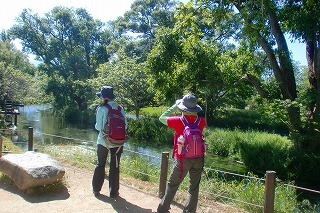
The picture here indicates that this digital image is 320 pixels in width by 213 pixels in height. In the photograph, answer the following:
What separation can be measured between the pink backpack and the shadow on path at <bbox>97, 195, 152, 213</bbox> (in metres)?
1.47

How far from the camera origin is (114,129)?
5.25 m

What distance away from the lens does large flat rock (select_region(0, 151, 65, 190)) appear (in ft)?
18.2

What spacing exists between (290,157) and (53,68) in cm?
Result: 3382

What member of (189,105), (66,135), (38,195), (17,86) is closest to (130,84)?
(66,135)

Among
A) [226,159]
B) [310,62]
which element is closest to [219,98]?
[226,159]

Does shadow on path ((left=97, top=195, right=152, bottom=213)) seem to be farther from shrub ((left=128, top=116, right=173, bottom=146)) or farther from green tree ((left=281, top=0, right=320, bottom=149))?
shrub ((left=128, top=116, right=173, bottom=146))

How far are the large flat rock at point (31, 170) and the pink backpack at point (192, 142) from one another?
2.54m

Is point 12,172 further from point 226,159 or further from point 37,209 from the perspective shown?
point 226,159

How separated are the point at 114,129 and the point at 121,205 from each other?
1.23 meters

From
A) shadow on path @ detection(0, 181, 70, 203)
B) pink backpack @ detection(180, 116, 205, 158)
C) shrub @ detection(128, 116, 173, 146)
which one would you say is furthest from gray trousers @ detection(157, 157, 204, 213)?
shrub @ detection(128, 116, 173, 146)

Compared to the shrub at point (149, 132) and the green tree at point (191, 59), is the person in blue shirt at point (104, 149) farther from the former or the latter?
the shrub at point (149, 132)

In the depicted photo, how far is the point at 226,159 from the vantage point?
16453 mm

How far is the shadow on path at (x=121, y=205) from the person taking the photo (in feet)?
17.2

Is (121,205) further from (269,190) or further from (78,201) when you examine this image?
(269,190)
